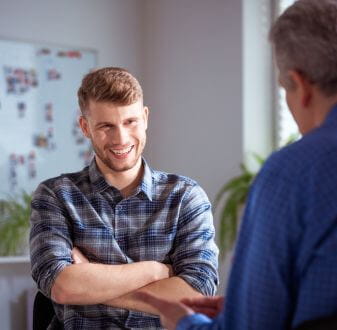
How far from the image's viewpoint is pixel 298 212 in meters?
1.03

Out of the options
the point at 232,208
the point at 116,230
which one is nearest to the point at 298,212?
the point at 116,230

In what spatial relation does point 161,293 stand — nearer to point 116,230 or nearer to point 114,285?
point 114,285

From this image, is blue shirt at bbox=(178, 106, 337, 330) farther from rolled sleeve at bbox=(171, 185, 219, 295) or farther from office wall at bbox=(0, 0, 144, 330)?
office wall at bbox=(0, 0, 144, 330)

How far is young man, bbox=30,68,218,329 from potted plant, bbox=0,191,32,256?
1.72 metres

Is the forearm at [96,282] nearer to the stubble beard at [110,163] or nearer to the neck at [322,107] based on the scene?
the stubble beard at [110,163]

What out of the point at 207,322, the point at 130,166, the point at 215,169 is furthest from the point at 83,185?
the point at 215,169

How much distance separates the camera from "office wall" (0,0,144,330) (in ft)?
13.6

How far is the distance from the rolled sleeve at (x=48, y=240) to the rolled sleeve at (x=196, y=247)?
0.36m

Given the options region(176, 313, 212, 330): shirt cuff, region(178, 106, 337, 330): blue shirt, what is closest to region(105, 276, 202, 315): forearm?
region(176, 313, 212, 330): shirt cuff

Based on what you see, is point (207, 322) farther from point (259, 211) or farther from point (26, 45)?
point (26, 45)

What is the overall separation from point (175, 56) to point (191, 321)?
3472 mm

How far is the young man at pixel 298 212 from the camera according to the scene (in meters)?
1.01

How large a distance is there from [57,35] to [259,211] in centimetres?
349

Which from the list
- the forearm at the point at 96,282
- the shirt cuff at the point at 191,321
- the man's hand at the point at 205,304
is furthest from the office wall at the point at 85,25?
the shirt cuff at the point at 191,321
